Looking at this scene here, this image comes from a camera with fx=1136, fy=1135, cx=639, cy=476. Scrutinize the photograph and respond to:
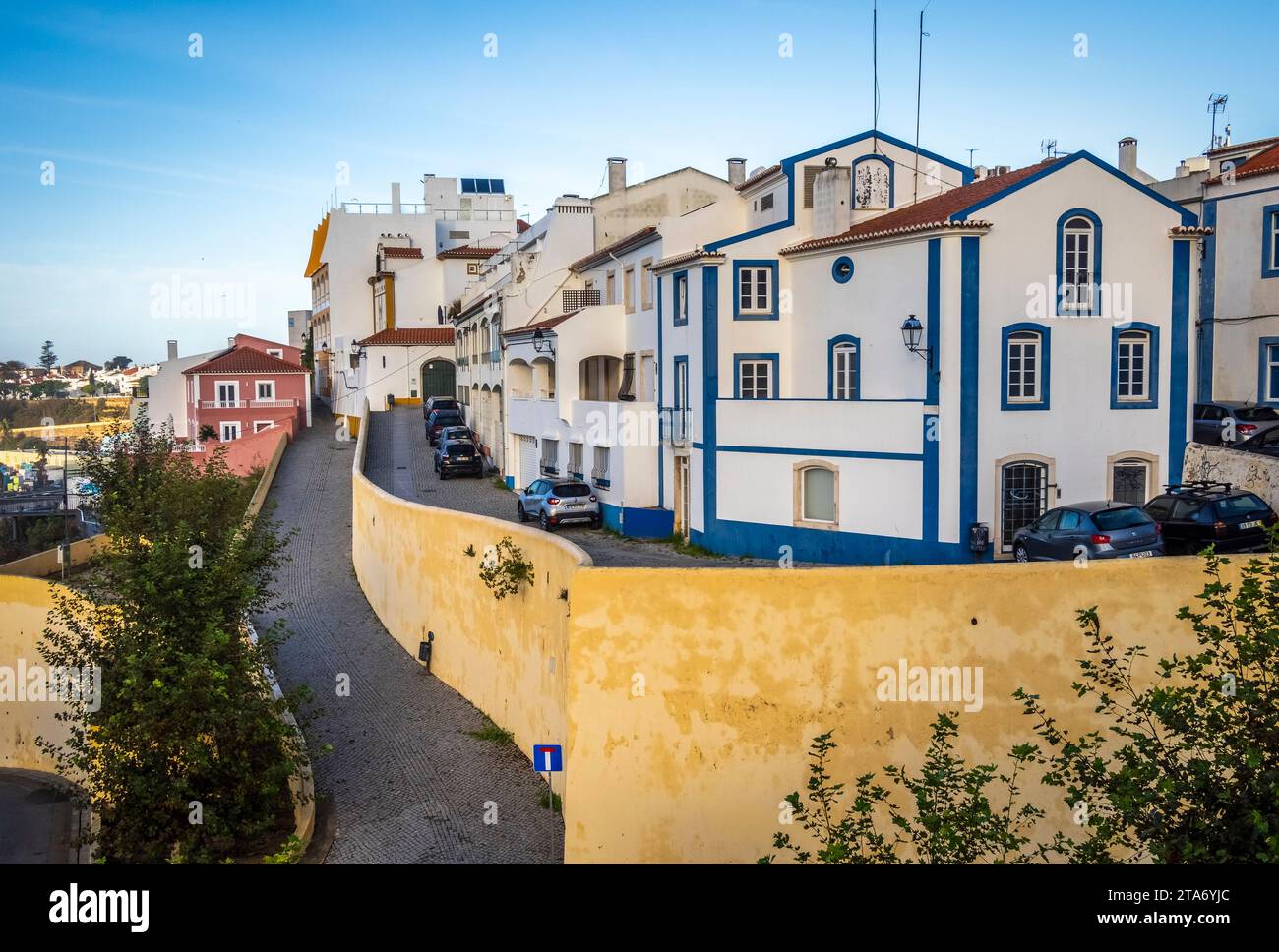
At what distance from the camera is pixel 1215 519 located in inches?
779

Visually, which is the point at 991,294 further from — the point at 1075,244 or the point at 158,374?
the point at 158,374

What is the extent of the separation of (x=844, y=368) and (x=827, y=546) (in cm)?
455

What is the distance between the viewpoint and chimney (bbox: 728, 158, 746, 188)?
39.9 m

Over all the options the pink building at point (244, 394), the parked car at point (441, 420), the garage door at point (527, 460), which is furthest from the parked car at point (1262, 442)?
the pink building at point (244, 394)

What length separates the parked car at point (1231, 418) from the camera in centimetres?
2872

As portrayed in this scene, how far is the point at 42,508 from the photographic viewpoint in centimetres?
5759

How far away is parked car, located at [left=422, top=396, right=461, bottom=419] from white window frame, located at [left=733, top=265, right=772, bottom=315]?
79.2 feet

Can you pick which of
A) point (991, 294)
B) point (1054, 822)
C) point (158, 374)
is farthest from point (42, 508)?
point (1054, 822)

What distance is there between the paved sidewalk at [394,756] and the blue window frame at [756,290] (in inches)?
454

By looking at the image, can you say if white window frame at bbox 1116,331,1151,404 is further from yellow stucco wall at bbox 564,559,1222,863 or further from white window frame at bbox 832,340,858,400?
yellow stucco wall at bbox 564,559,1222,863

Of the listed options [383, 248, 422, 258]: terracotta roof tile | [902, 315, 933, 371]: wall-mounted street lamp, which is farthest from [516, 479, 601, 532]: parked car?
[383, 248, 422, 258]: terracotta roof tile

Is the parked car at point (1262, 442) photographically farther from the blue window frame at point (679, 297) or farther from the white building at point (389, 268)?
the white building at point (389, 268)
